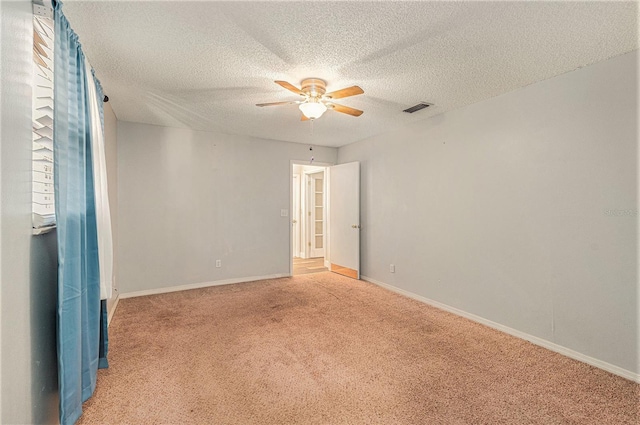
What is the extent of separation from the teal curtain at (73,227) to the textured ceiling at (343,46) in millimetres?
451

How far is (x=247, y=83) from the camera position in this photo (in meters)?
2.86

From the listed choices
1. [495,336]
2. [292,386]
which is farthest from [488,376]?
[292,386]

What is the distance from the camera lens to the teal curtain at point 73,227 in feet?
5.03

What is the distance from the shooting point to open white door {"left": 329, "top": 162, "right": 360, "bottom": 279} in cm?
523

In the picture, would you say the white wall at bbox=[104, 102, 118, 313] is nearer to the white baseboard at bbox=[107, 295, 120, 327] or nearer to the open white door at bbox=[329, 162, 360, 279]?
the white baseboard at bbox=[107, 295, 120, 327]

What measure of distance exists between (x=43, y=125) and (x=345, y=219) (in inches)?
175

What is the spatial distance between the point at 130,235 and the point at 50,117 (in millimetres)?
3048

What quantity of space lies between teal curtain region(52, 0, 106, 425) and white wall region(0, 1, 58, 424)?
0.08 m

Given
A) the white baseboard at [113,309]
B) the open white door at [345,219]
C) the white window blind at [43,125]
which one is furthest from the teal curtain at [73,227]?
the open white door at [345,219]

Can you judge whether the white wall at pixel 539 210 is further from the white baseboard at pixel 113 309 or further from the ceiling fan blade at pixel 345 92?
the white baseboard at pixel 113 309

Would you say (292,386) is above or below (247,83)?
below

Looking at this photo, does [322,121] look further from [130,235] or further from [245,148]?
[130,235]

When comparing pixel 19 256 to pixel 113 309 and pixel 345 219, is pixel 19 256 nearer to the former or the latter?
pixel 113 309

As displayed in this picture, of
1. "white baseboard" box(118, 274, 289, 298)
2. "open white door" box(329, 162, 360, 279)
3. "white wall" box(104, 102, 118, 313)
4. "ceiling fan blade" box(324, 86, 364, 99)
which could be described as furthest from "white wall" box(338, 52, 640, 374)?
"white wall" box(104, 102, 118, 313)
